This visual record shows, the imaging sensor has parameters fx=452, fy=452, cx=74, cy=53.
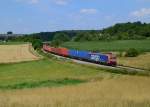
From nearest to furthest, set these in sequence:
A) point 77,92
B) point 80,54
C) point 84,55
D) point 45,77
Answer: point 77,92
point 45,77
point 84,55
point 80,54

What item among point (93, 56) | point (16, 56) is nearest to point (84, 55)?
point (93, 56)

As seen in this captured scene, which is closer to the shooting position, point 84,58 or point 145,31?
point 84,58

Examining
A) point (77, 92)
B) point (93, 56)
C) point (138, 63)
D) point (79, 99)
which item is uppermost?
point (79, 99)

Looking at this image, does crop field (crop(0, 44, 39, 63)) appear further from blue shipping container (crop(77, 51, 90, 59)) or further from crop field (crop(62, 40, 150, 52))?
crop field (crop(62, 40, 150, 52))

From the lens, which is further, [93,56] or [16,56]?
[16,56]

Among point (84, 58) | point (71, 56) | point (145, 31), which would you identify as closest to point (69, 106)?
point (84, 58)

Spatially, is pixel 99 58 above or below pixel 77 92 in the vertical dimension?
below

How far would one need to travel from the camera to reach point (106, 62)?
66.2 m

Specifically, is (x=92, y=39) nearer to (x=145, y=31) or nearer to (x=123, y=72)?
(x=145, y=31)

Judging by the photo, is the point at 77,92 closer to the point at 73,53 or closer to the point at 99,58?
the point at 99,58

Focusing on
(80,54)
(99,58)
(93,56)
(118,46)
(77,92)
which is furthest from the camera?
(118,46)

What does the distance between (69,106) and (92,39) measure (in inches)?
7140

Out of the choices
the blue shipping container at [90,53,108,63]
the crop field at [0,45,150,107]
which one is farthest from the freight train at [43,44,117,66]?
the crop field at [0,45,150,107]

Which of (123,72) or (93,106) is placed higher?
(93,106)
